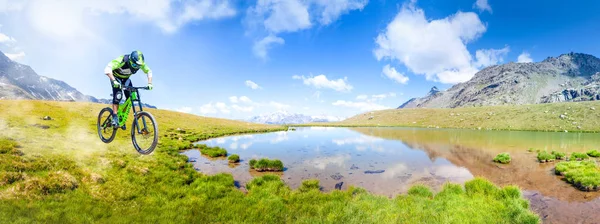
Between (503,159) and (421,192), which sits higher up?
(503,159)

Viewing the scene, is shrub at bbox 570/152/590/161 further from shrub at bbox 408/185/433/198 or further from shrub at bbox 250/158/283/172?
shrub at bbox 250/158/283/172

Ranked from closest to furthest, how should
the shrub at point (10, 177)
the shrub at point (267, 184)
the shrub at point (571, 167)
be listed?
the shrub at point (10, 177)
the shrub at point (267, 184)
the shrub at point (571, 167)

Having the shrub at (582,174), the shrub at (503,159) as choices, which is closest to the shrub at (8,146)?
the shrub at (582,174)

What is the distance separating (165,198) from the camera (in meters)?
14.1

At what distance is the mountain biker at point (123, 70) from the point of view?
842 centimetres

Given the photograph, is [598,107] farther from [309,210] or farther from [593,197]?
[309,210]

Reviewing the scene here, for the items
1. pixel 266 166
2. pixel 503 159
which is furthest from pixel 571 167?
pixel 266 166

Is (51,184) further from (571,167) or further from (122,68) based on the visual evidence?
(571,167)

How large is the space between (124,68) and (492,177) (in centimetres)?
3258

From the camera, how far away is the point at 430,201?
16.6 m

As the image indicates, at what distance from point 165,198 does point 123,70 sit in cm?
839

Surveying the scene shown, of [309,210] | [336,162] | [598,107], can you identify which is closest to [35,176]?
[309,210]

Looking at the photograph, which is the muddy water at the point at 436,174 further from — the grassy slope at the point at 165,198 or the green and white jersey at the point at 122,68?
the green and white jersey at the point at 122,68

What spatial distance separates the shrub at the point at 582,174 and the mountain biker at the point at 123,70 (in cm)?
3281
